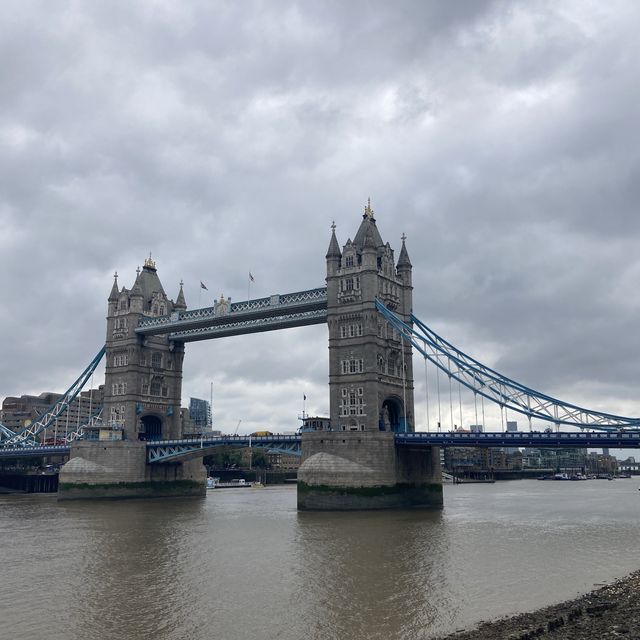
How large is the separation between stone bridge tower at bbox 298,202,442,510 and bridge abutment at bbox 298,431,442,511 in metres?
0.10

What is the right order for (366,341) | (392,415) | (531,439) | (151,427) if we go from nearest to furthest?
(531,439) < (366,341) < (392,415) < (151,427)

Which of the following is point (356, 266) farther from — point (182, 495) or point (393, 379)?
point (182, 495)

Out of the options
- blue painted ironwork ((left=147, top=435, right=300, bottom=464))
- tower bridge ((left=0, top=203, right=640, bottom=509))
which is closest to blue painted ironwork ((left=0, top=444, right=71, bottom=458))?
tower bridge ((left=0, top=203, right=640, bottom=509))

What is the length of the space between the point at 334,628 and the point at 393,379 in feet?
181

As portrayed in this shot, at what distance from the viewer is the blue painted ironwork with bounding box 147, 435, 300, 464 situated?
81188 mm

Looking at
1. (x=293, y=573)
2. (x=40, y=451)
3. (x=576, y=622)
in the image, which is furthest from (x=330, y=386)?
(x=576, y=622)

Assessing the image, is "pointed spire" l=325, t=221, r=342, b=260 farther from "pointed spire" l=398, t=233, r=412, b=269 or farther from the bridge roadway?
the bridge roadway

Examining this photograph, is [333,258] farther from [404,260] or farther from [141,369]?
[141,369]

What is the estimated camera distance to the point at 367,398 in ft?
249

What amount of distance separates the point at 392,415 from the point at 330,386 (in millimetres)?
9794

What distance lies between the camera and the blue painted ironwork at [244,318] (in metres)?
85.3

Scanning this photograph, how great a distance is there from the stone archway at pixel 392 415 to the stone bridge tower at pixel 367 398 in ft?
0.41

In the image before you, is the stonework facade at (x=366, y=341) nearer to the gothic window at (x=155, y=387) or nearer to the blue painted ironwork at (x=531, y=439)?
the blue painted ironwork at (x=531, y=439)

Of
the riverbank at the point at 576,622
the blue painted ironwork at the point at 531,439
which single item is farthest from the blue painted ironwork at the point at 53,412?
the riverbank at the point at 576,622
